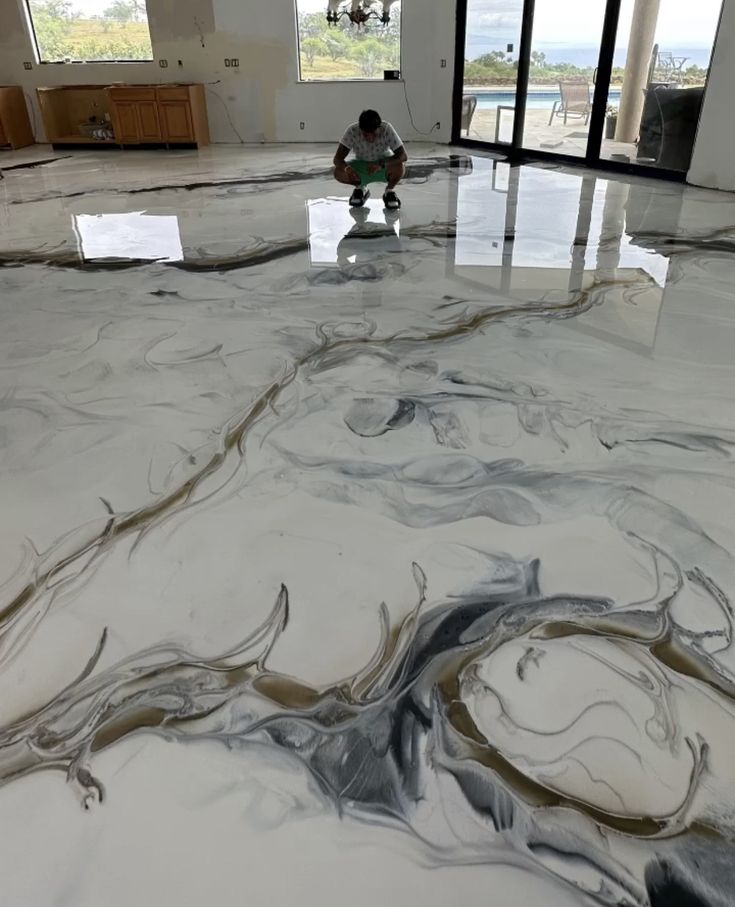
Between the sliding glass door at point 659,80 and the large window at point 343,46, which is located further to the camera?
the large window at point 343,46

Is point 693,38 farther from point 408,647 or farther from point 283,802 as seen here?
point 283,802

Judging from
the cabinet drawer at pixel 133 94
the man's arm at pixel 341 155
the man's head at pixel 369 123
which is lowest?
the man's arm at pixel 341 155

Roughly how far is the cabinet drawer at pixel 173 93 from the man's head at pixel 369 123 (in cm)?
388

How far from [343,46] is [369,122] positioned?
12.6 feet

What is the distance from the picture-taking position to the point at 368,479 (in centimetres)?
196

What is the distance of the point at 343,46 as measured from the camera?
7879 mm

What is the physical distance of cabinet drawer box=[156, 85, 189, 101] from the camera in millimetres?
7762

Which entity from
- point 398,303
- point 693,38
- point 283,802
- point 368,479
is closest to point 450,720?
point 283,802

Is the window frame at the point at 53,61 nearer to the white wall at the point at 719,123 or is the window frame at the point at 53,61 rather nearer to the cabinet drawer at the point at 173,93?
the cabinet drawer at the point at 173,93

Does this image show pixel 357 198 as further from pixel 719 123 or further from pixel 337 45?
pixel 337 45

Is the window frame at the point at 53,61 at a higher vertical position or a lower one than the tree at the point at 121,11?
lower

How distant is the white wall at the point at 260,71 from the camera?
7.68 meters

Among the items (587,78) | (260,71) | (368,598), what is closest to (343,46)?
(260,71)

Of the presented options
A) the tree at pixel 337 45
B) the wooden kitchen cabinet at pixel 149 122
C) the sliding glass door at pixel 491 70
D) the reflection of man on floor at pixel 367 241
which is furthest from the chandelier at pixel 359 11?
the reflection of man on floor at pixel 367 241
